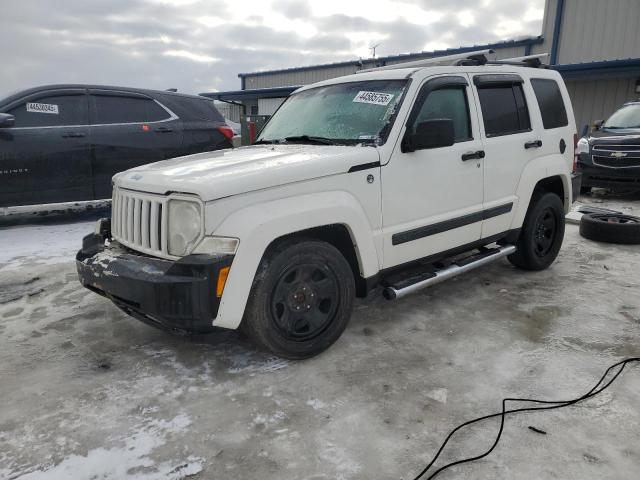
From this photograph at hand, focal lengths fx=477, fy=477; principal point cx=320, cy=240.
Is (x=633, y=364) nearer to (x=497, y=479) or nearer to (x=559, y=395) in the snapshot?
(x=559, y=395)

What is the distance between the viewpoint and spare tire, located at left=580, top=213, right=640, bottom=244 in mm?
5750

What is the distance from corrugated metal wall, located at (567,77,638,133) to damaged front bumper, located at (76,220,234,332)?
51.3 ft

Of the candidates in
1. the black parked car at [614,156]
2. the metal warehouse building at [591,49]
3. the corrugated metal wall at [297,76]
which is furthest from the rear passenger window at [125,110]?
the corrugated metal wall at [297,76]

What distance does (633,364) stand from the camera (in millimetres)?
2961

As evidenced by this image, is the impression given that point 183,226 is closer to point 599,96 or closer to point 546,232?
point 546,232

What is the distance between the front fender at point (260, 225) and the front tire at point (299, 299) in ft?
0.45

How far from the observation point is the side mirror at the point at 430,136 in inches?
122

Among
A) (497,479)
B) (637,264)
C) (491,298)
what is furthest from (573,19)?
(497,479)

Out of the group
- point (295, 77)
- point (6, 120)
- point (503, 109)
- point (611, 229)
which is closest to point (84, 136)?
point (6, 120)

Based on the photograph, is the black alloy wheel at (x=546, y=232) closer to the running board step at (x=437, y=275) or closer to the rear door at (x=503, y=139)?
the running board step at (x=437, y=275)

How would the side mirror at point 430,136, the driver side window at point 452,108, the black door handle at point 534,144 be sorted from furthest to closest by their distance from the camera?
the black door handle at point 534,144, the driver side window at point 452,108, the side mirror at point 430,136

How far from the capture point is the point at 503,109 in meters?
4.11

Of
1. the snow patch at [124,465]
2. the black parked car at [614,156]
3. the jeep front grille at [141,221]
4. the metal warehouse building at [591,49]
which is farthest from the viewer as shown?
the metal warehouse building at [591,49]

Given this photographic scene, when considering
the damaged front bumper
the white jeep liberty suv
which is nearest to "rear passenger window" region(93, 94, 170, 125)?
the white jeep liberty suv
